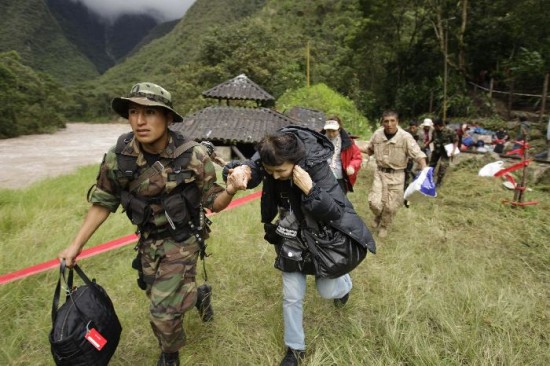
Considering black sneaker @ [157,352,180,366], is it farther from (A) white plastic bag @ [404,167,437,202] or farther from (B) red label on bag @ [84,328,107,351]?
(A) white plastic bag @ [404,167,437,202]

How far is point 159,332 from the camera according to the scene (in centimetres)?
202

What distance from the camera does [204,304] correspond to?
264cm

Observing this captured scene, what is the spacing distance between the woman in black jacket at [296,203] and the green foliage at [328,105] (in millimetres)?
13759

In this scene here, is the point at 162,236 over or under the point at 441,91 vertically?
over

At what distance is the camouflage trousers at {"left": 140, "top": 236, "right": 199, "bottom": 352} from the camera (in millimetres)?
1996

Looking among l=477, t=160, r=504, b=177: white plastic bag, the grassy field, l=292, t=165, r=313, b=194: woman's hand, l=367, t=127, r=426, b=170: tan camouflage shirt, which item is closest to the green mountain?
the grassy field

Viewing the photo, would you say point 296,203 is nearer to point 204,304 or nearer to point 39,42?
point 204,304

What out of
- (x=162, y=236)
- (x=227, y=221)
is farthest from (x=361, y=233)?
(x=227, y=221)

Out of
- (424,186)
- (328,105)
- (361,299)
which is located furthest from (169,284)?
(328,105)

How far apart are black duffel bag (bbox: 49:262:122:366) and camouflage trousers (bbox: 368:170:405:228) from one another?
3394 millimetres

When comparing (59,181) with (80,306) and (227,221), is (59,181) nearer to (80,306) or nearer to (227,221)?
(227,221)

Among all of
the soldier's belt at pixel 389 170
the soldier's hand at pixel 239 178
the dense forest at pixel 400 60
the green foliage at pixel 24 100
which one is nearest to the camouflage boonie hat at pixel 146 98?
the soldier's hand at pixel 239 178

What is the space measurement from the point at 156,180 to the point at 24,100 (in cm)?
4119

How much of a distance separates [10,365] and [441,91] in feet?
64.3
